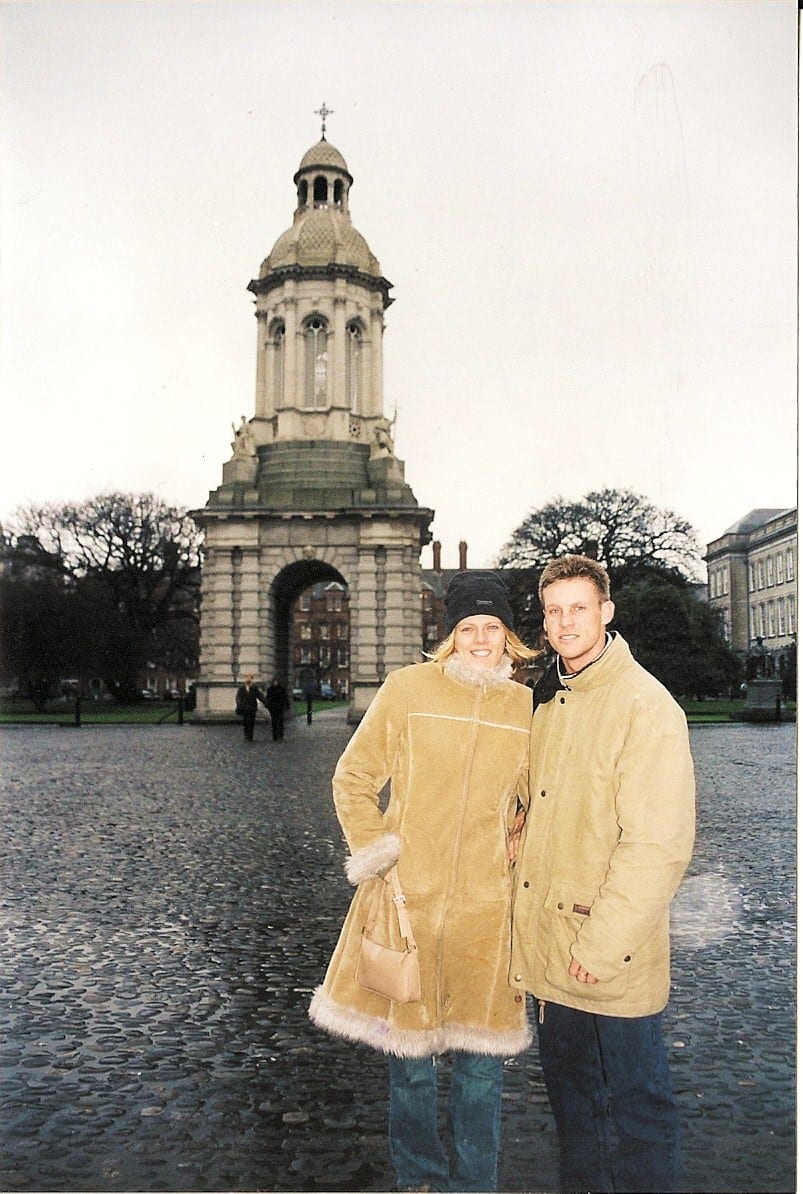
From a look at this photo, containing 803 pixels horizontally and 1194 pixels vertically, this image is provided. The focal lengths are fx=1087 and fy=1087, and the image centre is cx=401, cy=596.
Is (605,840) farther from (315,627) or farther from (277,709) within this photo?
(315,627)

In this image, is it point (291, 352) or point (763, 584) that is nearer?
point (763, 584)

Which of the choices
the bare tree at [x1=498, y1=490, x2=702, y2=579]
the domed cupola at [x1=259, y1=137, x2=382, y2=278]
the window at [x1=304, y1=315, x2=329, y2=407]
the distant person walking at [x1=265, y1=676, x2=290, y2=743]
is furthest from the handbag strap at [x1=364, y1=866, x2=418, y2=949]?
the window at [x1=304, y1=315, x2=329, y2=407]

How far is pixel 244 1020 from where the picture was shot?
5.04 metres

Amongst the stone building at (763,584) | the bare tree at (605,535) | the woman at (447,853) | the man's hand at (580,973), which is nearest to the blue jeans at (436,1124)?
the woman at (447,853)

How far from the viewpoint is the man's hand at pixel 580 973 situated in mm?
3238

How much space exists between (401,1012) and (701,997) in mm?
2237

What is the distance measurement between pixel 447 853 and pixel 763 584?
3586mm

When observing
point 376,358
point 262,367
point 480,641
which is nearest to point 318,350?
point 376,358

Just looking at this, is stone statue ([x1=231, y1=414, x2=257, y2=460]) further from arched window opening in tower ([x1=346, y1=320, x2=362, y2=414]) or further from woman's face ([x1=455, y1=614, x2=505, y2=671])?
woman's face ([x1=455, y1=614, x2=505, y2=671])

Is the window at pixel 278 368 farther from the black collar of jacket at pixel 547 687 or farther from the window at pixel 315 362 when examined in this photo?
the black collar of jacket at pixel 547 687

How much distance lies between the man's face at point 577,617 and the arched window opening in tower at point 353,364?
81.9 feet

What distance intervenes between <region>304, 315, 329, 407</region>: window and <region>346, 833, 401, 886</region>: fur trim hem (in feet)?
85.1

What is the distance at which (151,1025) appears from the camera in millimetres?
4980

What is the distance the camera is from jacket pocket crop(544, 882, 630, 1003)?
131 inches
